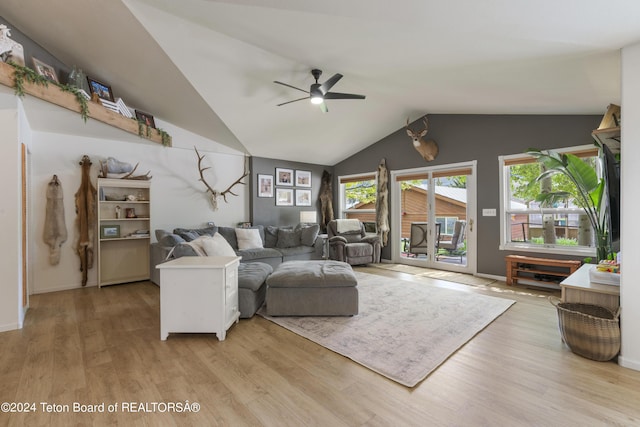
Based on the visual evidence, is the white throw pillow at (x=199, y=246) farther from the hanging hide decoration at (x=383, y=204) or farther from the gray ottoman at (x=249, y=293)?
the hanging hide decoration at (x=383, y=204)

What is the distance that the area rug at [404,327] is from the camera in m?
2.17

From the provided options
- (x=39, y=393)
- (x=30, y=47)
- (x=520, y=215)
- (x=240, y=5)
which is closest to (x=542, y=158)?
(x=520, y=215)

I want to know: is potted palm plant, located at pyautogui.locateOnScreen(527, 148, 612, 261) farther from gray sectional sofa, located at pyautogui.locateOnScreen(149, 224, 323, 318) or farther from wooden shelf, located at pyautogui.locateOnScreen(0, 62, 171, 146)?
wooden shelf, located at pyautogui.locateOnScreen(0, 62, 171, 146)

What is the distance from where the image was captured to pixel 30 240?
13.1ft

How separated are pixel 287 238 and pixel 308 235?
1.36ft

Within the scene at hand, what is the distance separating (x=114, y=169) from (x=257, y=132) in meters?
2.34

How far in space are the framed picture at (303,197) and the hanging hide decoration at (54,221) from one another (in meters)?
4.25

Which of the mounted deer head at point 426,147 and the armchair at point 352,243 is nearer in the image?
the mounted deer head at point 426,147

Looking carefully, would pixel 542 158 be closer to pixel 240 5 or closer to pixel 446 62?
pixel 446 62

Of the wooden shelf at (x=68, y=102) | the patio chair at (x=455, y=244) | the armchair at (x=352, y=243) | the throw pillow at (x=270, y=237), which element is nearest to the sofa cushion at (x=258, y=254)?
the throw pillow at (x=270, y=237)

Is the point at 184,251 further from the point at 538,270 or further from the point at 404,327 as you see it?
the point at 538,270

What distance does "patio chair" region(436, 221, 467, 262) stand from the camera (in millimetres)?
5391

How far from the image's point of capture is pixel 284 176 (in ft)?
21.9

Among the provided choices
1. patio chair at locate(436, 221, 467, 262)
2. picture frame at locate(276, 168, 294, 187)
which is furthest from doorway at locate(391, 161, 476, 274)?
picture frame at locate(276, 168, 294, 187)
